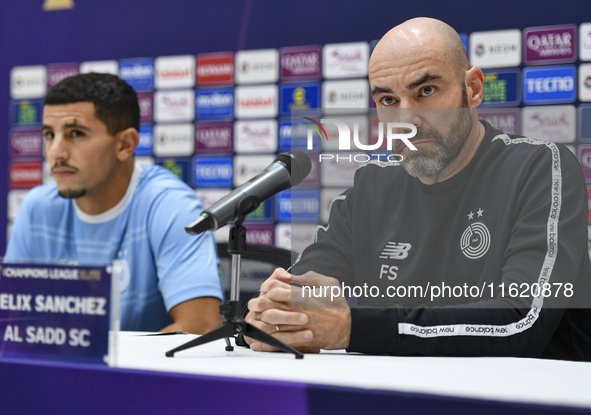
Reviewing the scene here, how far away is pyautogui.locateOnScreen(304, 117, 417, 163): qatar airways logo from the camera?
77cm

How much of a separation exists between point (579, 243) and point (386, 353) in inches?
13.5

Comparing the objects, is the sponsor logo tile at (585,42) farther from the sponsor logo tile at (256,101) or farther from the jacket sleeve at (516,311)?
the jacket sleeve at (516,311)

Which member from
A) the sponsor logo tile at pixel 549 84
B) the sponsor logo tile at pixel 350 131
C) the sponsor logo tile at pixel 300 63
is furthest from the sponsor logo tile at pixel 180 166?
the sponsor logo tile at pixel 350 131

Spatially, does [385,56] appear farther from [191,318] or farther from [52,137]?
[52,137]

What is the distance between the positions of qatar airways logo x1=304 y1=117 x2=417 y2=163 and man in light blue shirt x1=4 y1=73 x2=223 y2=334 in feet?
2.95

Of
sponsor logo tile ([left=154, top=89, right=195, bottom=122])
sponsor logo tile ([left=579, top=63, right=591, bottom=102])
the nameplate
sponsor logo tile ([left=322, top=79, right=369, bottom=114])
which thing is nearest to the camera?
the nameplate

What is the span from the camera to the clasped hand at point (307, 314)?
816 mm

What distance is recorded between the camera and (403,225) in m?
0.85

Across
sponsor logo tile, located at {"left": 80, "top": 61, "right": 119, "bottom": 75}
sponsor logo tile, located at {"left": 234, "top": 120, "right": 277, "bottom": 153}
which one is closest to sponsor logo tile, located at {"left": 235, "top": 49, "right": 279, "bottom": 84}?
sponsor logo tile, located at {"left": 234, "top": 120, "right": 277, "bottom": 153}

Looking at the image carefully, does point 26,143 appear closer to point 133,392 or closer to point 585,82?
point 585,82

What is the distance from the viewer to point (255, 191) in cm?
80

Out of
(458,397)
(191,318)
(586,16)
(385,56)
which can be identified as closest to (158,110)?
(191,318)

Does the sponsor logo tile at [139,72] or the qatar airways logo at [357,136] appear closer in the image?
the qatar airways logo at [357,136]

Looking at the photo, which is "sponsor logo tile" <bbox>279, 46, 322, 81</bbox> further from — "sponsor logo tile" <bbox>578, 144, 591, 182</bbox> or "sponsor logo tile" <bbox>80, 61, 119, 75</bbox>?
"sponsor logo tile" <bbox>578, 144, 591, 182</bbox>
